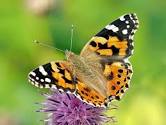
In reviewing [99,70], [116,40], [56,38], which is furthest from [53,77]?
[56,38]

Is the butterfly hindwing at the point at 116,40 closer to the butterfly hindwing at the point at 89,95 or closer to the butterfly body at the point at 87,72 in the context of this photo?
the butterfly body at the point at 87,72

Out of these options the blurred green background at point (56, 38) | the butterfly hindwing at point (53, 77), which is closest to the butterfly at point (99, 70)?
the butterfly hindwing at point (53, 77)

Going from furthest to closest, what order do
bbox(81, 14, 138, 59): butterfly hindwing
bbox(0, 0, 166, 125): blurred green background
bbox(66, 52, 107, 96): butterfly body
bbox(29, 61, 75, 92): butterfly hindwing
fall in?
bbox(0, 0, 166, 125): blurred green background < bbox(81, 14, 138, 59): butterfly hindwing < bbox(66, 52, 107, 96): butterfly body < bbox(29, 61, 75, 92): butterfly hindwing

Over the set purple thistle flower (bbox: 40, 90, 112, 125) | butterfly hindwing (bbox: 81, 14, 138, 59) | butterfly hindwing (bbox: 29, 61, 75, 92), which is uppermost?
butterfly hindwing (bbox: 81, 14, 138, 59)

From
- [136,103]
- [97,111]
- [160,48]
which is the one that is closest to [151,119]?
[136,103]

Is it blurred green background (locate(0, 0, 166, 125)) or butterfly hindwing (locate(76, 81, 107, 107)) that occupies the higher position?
blurred green background (locate(0, 0, 166, 125))

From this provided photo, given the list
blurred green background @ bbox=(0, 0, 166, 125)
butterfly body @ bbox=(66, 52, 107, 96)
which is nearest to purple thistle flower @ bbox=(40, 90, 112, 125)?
butterfly body @ bbox=(66, 52, 107, 96)

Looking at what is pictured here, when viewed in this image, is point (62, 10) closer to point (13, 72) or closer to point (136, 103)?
point (13, 72)

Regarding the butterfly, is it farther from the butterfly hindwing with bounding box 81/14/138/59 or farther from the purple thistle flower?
the purple thistle flower
